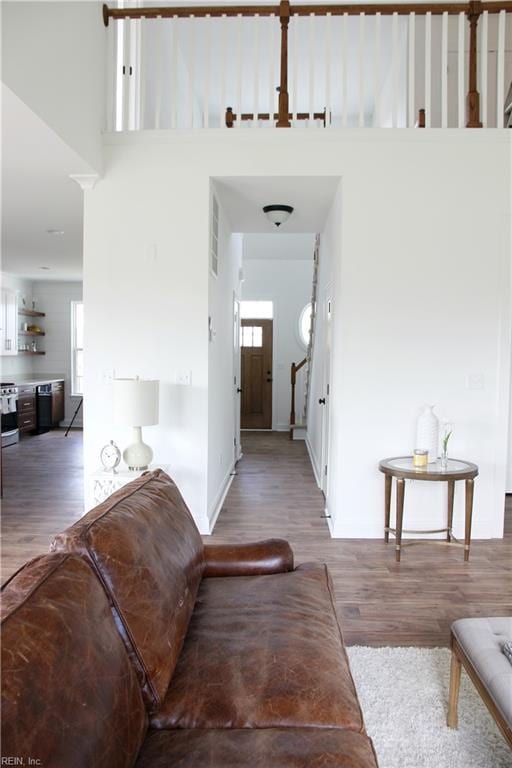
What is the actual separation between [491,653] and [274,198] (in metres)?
3.63

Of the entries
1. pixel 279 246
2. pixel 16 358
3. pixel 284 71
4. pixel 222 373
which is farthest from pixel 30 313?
pixel 284 71

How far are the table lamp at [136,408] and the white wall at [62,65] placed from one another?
5.25ft

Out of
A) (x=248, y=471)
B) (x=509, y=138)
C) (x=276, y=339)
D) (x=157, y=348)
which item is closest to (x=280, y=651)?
(x=157, y=348)

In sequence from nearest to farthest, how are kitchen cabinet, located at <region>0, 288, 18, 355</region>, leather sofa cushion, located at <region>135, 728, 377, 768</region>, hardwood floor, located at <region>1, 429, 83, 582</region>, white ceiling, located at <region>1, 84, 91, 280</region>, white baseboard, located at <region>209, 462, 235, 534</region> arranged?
leather sofa cushion, located at <region>135, 728, 377, 768</region> < white ceiling, located at <region>1, 84, 91, 280</region> < hardwood floor, located at <region>1, 429, 83, 582</region> < white baseboard, located at <region>209, 462, 235, 534</region> < kitchen cabinet, located at <region>0, 288, 18, 355</region>

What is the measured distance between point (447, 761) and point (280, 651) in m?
0.74

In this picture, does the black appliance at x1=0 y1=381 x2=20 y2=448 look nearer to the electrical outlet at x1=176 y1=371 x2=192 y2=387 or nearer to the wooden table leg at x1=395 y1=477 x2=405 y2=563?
the electrical outlet at x1=176 y1=371 x2=192 y2=387

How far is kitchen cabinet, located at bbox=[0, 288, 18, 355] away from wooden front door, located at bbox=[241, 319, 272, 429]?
13.1 ft

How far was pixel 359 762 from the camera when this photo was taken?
3.53 feet

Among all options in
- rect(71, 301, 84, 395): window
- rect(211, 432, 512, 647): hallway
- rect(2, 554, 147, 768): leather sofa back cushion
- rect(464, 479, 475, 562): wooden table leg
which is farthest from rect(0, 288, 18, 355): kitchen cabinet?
rect(2, 554, 147, 768): leather sofa back cushion

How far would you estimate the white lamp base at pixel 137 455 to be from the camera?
3395mm

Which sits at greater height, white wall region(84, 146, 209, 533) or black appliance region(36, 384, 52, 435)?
white wall region(84, 146, 209, 533)

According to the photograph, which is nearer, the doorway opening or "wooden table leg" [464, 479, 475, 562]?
"wooden table leg" [464, 479, 475, 562]

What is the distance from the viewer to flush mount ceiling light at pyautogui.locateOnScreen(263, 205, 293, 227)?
4348mm

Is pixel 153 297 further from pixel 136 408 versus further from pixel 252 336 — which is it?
pixel 252 336
